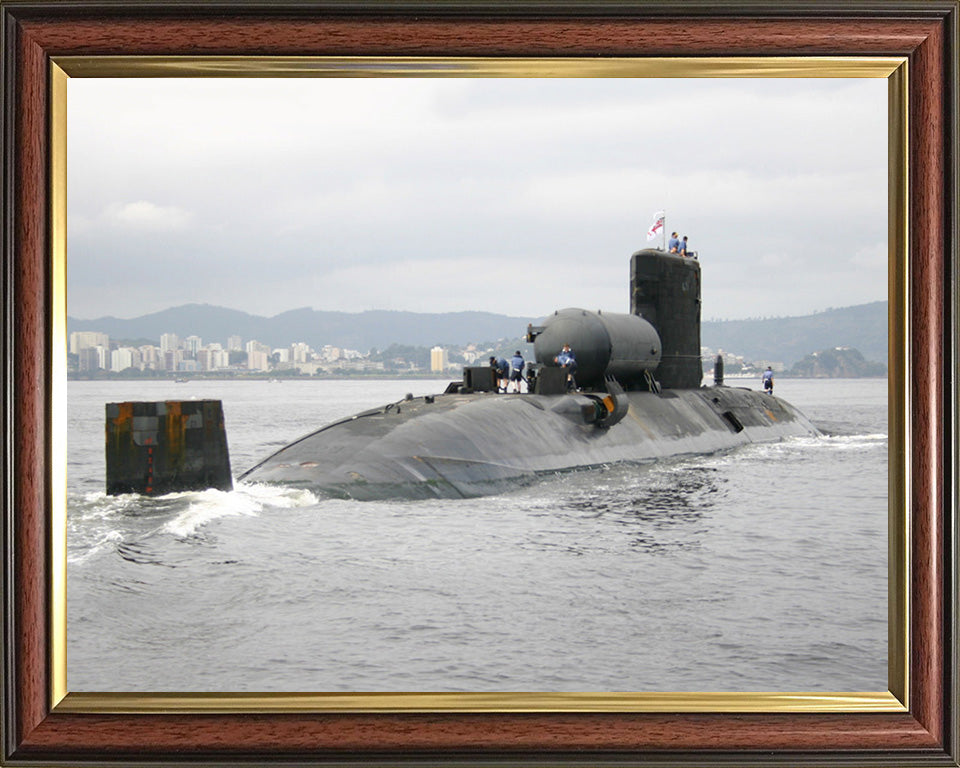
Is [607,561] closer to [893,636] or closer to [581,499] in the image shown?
[581,499]

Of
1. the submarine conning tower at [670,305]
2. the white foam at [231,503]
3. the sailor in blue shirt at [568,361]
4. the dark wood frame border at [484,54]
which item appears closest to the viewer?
the dark wood frame border at [484,54]

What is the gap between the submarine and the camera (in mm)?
16203

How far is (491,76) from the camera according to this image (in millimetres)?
5078

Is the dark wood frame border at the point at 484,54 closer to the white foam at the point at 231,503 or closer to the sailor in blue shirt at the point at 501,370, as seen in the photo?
the white foam at the point at 231,503

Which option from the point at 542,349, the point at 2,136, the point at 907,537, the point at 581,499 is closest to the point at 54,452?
the point at 2,136

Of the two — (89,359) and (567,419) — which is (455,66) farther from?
(567,419)

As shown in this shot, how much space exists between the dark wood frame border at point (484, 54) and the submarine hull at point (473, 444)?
10.1 m

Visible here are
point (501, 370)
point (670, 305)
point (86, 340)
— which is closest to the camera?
point (86, 340)

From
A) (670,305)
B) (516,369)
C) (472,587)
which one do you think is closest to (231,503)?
(472,587)

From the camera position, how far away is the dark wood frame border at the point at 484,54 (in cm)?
461

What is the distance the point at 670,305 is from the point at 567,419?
7099mm

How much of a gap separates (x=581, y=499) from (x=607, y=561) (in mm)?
5342

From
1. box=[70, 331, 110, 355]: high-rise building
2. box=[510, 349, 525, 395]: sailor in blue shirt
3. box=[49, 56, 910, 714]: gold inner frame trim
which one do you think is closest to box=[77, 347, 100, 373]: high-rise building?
box=[70, 331, 110, 355]: high-rise building

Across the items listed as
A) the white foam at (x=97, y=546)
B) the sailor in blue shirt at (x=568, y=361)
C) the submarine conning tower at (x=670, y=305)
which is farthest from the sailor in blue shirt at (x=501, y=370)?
the white foam at (x=97, y=546)
